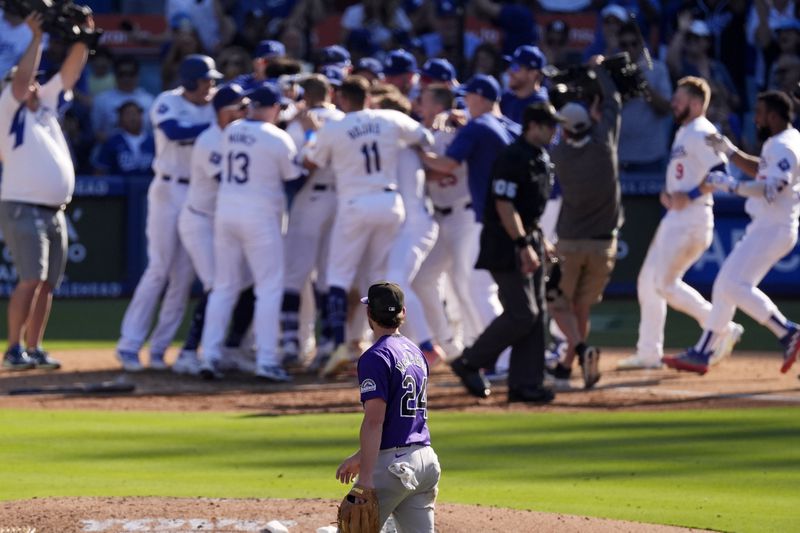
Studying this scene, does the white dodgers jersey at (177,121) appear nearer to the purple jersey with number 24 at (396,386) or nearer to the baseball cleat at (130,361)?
the baseball cleat at (130,361)

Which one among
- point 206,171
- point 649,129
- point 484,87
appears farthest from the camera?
point 649,129

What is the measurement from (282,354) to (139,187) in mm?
5507

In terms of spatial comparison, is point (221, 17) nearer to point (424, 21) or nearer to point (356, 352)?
point (424, 21)

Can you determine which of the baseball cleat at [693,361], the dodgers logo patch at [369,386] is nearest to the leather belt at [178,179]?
the baseball cleat at [693,361]

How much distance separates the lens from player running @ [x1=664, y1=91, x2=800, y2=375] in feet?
38.5

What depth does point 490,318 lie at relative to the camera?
12594 millimetres

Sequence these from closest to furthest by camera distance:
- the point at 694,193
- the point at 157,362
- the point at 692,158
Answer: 1. the point at 692,158
2. the point at 694,193
3. the point at 157,362

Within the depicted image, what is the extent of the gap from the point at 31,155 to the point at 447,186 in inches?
135

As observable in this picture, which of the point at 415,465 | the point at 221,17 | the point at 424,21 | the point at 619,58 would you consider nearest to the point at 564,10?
the point at 424,21

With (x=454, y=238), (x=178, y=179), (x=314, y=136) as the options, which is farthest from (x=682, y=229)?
(x=178, y=179)

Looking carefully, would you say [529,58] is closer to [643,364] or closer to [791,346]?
[643,364]

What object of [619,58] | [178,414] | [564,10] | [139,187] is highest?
[564,10]

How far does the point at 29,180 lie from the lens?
1281cm

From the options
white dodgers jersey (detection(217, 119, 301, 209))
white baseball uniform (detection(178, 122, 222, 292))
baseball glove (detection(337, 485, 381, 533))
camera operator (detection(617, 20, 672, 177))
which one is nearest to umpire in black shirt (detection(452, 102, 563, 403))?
white dodgers jersey (detection(217, 119, 301, 209))
